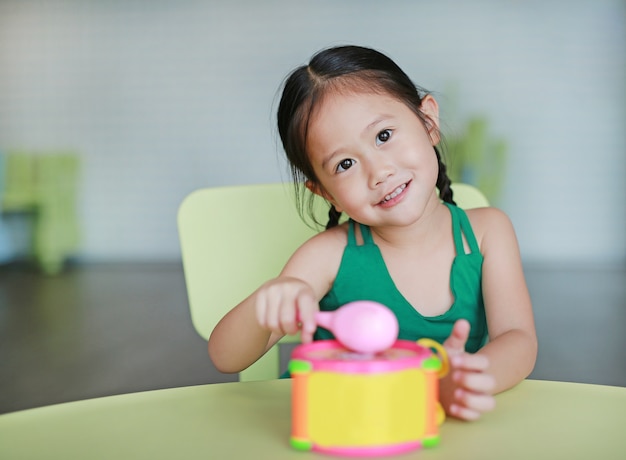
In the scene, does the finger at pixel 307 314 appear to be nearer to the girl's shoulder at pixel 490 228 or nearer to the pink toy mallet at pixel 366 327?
the pink toy mallet at pixel 366 327

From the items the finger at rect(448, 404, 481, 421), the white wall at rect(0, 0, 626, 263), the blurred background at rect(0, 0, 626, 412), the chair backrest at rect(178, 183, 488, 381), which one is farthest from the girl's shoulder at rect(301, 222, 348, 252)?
the white wall at rect(0, 0, 626, 263)

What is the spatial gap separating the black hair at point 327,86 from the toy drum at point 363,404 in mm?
561

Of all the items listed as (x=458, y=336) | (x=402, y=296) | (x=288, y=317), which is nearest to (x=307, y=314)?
(x=288, y=317)

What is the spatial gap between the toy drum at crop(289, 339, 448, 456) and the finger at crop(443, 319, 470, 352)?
0.33ft

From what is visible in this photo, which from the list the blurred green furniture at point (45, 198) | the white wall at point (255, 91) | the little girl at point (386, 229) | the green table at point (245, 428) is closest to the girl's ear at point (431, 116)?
the little girl at point (386, 229)

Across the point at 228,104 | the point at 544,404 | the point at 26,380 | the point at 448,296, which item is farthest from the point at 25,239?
the point at 544,404

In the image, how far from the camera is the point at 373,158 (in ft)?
3.04

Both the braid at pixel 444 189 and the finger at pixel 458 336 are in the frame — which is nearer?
the finger at pixel 458 336

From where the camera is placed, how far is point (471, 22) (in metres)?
5.73

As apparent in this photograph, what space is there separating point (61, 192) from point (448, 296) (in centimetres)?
553

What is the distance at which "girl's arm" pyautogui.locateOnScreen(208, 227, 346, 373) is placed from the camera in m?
0.59

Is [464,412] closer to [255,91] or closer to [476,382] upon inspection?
[476,382]

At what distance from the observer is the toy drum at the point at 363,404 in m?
0.49

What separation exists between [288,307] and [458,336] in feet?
0.46
